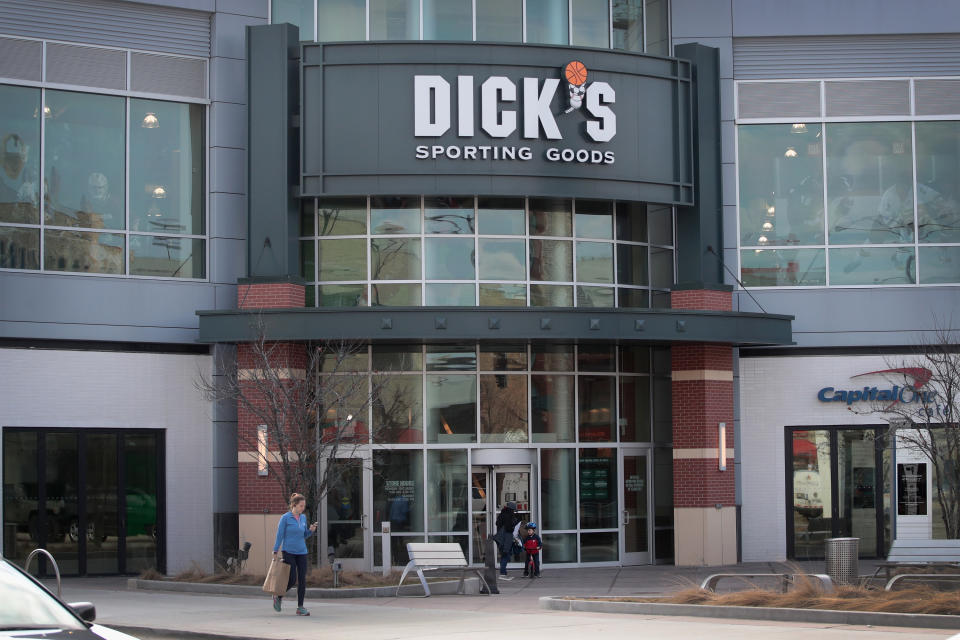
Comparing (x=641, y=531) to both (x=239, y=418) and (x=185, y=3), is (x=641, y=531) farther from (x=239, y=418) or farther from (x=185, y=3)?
(x=185, y=3)

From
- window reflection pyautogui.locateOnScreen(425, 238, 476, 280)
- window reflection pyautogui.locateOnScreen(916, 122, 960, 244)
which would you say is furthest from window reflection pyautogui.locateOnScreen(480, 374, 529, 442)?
window reflection pyautogui.locateOnScreen(916, 122, 960, 244)

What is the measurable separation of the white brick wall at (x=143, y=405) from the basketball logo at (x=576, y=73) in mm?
→ 9349

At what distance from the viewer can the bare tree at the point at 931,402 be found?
945 inches

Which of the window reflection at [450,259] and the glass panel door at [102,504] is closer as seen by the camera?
the glass panel door at [102,504]

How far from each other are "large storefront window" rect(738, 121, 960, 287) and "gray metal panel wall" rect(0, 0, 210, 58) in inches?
473

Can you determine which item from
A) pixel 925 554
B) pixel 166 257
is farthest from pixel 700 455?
pixel 166 257

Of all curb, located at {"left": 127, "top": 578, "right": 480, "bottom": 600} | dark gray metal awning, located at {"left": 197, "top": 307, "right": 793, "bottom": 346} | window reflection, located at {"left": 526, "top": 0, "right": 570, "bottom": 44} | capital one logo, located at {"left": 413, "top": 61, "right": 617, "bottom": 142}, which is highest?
window reflection, located at {"left": 526, "top": 0, "right": 570, "bottom": 44}

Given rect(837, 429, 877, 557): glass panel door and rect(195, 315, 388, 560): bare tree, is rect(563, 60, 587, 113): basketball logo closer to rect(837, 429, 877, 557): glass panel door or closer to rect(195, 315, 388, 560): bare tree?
rect(195, 315, 388, 560): bare tree

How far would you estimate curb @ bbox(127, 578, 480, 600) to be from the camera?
69.0 ft

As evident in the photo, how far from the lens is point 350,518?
2673 cm

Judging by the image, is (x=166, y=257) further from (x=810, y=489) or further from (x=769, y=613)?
(x=769, y=613)

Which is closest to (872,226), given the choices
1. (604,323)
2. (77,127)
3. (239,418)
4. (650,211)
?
(650,211)

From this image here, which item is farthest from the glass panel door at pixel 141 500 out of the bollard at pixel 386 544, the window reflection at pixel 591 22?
the window reflection at pixel 591 22

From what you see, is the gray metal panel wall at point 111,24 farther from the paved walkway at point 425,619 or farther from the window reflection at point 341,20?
the paved walkway at point 425,619
